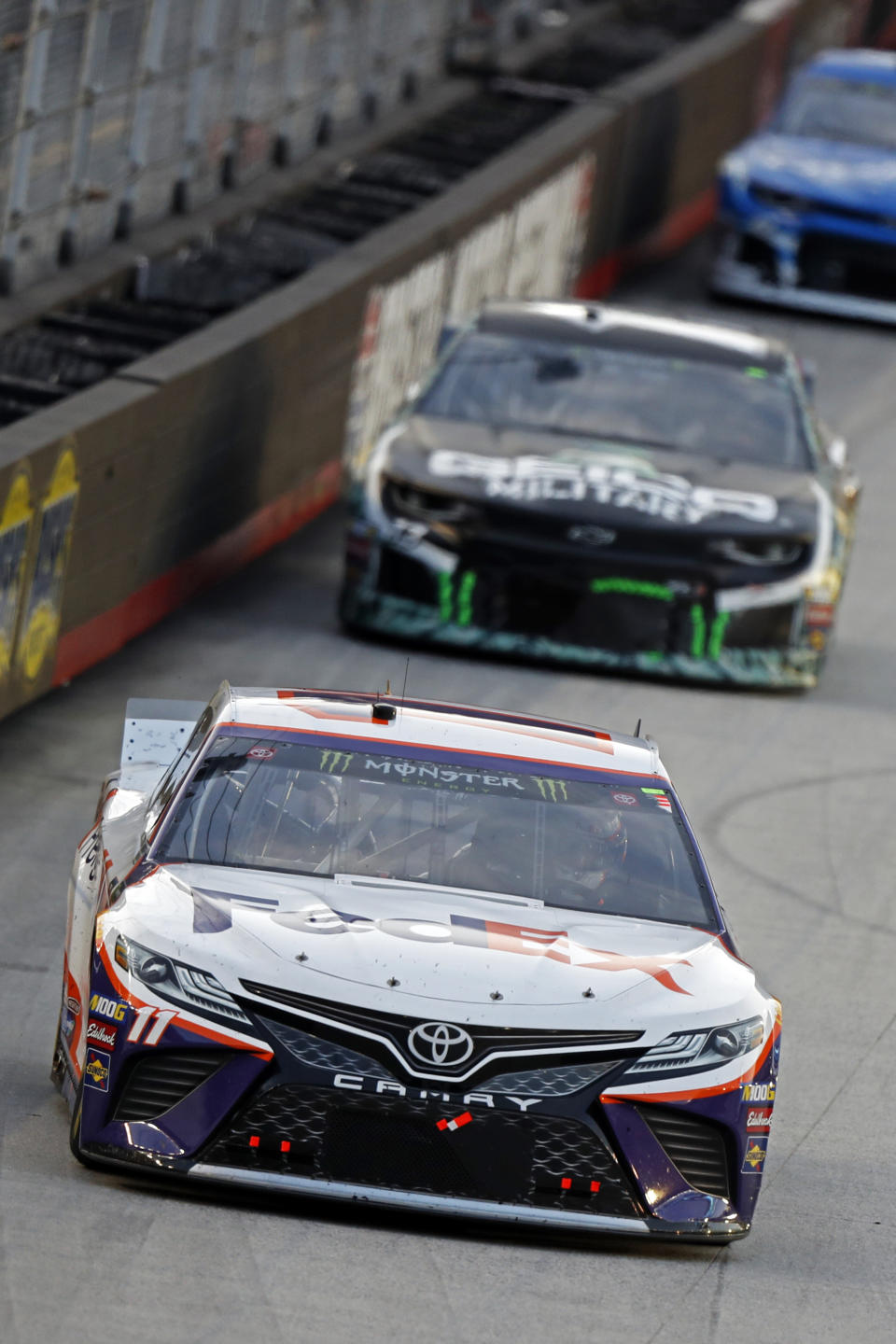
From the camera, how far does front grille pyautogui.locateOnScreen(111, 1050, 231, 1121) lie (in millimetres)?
6484

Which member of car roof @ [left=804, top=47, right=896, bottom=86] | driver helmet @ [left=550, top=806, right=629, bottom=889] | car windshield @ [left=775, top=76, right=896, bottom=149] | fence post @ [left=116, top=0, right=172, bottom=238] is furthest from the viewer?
car roof @ [left=804, top=47, right=896, bottom=86]

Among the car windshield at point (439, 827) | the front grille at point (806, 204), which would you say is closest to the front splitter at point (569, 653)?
the car windshield at point (439, 827)

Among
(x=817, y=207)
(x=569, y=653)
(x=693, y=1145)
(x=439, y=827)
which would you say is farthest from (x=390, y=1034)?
(x=817, y=207)

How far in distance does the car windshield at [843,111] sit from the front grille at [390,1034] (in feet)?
58.7

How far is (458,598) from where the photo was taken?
13.5m

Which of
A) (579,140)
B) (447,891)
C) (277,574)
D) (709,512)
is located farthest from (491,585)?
(579,140)

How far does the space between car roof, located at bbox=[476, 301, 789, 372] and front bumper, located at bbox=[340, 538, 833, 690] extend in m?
1.98

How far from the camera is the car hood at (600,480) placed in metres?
13.4

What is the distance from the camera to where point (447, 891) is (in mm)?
7020

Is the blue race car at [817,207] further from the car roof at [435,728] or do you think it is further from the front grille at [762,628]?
the car roof at [435,728]

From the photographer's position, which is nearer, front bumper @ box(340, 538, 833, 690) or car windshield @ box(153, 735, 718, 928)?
car windshield @ box(153, 735, 718, 928)

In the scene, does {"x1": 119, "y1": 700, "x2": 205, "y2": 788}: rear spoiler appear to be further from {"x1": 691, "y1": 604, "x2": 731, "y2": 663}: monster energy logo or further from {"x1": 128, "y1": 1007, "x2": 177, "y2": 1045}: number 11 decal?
{"x1": 691, "y1": 604, "x2": 731, "y2": 663}: monster energy logo

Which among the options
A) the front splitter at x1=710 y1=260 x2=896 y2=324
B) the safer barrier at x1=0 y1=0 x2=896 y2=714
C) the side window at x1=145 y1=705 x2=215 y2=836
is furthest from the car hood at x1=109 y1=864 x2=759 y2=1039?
the front splitter at x1=710 y1=260 x2=896 y2=324

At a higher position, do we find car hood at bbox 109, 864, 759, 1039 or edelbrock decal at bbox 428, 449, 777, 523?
car hood at bbox 109, 864, 759, 1039
